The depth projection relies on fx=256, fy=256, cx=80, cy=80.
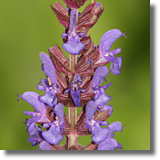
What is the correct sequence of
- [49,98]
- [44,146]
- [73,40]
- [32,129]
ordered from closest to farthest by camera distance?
[73,40]
[49,98]
[44,146]
[32,129]

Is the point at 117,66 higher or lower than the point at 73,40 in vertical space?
lower

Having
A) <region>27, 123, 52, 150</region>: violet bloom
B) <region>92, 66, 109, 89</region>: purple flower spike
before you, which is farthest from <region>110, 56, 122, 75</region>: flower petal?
<region>27, 123, 52, 150</region>: violet bloom

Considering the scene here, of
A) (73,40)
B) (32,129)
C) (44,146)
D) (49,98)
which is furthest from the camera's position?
(32,129)

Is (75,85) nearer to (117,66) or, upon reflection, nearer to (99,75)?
(99,75)

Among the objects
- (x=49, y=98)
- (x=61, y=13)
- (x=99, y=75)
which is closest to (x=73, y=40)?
(x=61, y=13)

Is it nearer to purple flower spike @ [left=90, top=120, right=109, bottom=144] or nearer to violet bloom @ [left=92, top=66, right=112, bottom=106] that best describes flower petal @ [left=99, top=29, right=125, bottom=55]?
violet bloom @ [left=92, top=66, right=112, bottom=106]

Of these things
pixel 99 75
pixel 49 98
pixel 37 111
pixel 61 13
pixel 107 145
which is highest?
pixel 61 13

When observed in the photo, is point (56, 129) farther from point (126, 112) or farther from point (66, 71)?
point (126, 112)

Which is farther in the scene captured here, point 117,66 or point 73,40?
point 117,66
